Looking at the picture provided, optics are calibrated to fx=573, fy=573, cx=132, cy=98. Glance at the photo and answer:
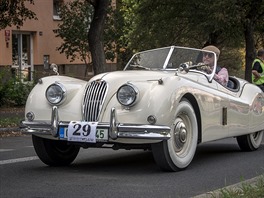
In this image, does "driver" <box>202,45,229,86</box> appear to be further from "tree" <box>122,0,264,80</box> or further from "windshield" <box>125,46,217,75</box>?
"tree" <box>122,0,264,80</box>

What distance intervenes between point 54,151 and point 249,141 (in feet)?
11.2

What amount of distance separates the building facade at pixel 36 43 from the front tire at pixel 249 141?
19260mm

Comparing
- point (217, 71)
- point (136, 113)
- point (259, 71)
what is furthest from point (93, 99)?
point (259, 71)

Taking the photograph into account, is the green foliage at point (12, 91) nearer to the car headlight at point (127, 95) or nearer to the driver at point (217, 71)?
the driver at point (217, 71)

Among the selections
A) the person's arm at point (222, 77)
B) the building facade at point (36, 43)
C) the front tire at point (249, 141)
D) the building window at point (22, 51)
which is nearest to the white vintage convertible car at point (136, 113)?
the person's arm at point (222, 77)

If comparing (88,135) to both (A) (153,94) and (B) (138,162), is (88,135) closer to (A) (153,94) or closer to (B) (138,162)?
(A) (153,94)

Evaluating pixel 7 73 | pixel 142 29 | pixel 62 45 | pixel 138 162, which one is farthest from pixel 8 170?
pixel 62 45

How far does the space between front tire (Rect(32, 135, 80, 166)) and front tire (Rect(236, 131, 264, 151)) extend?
2902 millimetres

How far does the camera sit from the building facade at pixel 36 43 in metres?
27.8

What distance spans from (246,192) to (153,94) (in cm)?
192

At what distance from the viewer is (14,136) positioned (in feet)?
41.8

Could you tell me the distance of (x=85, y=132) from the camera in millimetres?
6691

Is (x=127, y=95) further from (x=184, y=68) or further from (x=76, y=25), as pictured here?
(x=76, y=25)

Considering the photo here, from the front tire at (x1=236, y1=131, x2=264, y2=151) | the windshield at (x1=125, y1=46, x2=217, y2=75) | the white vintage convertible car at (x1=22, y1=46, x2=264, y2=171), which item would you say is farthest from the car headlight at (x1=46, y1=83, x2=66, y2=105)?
the front tire at (x1=236, y1=131, x2=264, y2=151)
